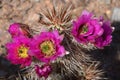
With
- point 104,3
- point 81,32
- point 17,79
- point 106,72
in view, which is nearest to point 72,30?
point 81,32

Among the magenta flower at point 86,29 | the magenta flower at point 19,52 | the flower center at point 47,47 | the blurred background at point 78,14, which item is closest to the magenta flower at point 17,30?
the magenta flower at point 19,52

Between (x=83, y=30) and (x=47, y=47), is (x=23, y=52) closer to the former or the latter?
(x=47, y=47)

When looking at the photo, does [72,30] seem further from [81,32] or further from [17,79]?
[17,79]

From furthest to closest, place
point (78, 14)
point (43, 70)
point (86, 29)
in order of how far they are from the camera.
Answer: point (78, 14) → point (43, 70) → point (86, 29)

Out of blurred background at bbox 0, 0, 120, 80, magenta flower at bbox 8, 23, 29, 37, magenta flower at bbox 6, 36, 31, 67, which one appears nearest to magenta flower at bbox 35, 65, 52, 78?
magenta flower at bbox 6, 36, 31, 67

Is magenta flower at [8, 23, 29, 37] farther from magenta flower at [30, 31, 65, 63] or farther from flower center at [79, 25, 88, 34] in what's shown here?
flower center at [79, 25, 88, 34]

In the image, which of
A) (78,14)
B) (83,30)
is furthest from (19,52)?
(78,14)

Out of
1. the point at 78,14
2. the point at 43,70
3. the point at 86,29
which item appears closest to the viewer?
the point at 86,29
